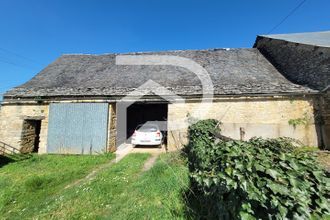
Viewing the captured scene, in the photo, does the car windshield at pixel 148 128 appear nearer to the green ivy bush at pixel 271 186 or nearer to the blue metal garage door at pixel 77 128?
the blue metal garage door at pixel 77 128

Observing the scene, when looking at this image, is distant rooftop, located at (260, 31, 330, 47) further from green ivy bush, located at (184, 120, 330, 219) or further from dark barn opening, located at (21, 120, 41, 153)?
dark barn opening, located at (21, 120, 41, 153)

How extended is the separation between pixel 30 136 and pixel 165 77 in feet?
28.9

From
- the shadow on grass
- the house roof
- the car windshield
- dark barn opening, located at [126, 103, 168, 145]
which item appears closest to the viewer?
the shadow on grass

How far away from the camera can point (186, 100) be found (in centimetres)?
1062

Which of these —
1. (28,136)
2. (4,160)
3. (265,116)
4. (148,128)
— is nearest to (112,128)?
(148,128)

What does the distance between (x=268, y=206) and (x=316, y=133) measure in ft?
32.7

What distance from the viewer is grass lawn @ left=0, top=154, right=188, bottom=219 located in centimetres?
420

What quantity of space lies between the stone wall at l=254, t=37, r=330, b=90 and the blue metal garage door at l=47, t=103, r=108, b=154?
10570 mm

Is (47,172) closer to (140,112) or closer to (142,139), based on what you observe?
(142,139)

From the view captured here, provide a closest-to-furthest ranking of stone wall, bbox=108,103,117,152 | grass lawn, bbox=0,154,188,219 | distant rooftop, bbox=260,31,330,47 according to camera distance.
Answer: grass lawn, bbox=0,154,188,219 → distant rooftop, bbox=260,31,330,47 → stone wall, bbox=108,103,117,152

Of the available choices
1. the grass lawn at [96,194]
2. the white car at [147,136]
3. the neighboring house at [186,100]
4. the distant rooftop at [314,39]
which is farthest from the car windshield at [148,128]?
the distant rooftop at [314,39]

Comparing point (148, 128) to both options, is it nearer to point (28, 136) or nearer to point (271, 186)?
point (28, 136)

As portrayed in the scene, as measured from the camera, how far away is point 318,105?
958cm

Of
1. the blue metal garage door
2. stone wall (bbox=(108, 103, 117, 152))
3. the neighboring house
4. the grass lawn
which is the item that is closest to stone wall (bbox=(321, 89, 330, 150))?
the neighboring house
